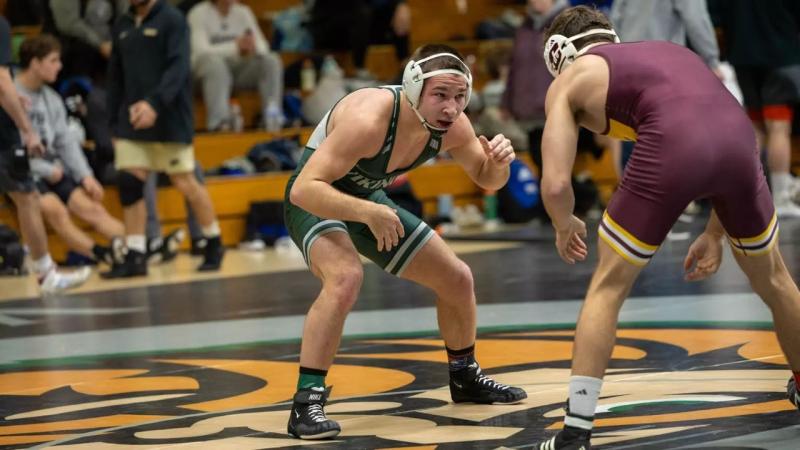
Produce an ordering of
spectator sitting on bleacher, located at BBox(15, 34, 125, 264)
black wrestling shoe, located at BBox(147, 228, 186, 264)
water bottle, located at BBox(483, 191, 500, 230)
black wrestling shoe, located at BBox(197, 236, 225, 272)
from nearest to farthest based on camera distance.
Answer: spectator sitting on bleacher, located at BBox(15, 34, 125, 264) → black wrestling shoe, located at BBox(197, 236, 225, 272) → black wrestling shoe, located at BBox(147, 228, 186, 264) → water bottle, located at BBox(483, 191, 500, 230)

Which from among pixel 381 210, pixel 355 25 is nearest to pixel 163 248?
pixel 355 25

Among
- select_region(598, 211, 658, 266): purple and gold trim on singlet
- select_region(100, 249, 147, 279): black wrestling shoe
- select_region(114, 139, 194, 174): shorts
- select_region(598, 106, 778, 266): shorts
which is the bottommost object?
select_region(100, 249, 147, 279): black wrestling shoe

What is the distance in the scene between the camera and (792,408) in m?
4.33

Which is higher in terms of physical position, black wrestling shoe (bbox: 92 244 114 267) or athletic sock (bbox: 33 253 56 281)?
athletic sock (bbox: 33 253 56 281)

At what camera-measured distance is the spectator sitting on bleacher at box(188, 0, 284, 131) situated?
12086mm

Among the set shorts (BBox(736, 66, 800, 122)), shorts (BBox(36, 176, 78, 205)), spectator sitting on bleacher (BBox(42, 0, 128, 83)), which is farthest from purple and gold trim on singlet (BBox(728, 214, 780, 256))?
spectator sitting on bleacher (BBox(42, 0, 128, 83))

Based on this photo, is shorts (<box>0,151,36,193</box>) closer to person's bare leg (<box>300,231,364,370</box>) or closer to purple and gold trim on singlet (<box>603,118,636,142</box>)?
person's bare leg (<box>300,231,364,370</box>)

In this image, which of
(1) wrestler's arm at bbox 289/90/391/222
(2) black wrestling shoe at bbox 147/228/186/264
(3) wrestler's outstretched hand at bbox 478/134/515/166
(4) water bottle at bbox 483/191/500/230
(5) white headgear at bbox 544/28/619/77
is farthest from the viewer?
(4) water bottle at bbox 483/191/500/230

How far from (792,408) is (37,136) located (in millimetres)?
5634

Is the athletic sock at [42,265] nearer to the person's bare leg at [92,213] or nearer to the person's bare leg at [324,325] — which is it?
the person's bare leg at [92,213]

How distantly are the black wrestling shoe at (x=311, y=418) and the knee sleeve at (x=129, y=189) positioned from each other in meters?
5.45

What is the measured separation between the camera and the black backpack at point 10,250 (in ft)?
31.5

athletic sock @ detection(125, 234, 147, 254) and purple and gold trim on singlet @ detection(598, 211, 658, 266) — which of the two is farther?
athletic sock @ detection(125, 234, 147, 254)

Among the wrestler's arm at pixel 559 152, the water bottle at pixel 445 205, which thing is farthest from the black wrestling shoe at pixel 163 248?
the wrestler's arm at pixel 559 152
